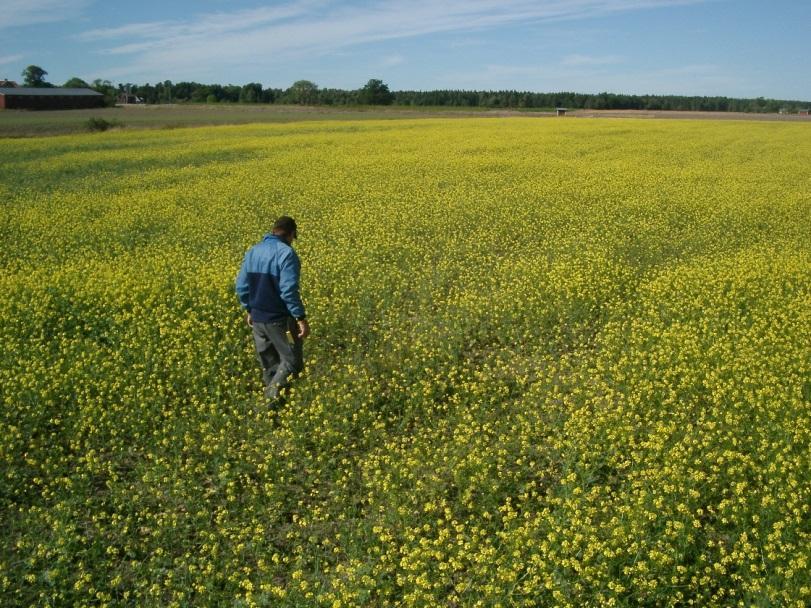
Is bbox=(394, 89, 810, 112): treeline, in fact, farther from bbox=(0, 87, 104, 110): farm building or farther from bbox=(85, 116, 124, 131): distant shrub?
bbox=(85, 116, 124, 131): distant shrub

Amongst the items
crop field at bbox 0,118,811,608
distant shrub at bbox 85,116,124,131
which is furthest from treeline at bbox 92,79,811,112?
crop field at bbox 0,118,811,608

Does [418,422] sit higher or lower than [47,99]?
lower

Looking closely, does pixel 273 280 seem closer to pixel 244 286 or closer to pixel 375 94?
pixel 244 286

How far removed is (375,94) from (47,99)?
46.1 meters

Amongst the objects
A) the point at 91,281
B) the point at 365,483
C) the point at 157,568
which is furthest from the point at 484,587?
the point at 91,281

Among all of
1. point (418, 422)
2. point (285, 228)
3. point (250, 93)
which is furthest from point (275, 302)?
point (250, 93)

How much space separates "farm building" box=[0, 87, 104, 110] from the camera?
67.8m

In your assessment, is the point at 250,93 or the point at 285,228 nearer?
the point at 285,228

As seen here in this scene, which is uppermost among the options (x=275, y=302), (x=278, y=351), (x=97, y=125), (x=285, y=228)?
(x=97, y=125)

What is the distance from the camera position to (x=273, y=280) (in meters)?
6.37

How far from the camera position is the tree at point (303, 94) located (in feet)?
345

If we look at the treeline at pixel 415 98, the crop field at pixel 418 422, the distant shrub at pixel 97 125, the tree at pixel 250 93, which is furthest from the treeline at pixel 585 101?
the crop field at pixel 418 422

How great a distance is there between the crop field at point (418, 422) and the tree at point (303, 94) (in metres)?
97.6

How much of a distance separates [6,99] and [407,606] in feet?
261
